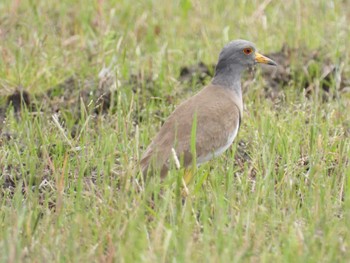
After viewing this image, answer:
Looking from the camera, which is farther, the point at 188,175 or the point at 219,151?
the point at 219,151

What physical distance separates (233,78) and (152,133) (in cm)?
68

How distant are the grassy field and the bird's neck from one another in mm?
290

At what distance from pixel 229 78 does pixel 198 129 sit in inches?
31.2

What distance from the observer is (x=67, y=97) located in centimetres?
769

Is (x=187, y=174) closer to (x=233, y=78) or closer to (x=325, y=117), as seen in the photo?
(x=233, y=78)

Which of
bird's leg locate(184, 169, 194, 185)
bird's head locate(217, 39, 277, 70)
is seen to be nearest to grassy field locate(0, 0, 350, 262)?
bird's leg locate(184, 169, 194, 185)

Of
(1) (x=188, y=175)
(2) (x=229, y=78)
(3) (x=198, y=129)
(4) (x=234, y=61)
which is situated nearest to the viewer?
(1) (x=188, y=175)

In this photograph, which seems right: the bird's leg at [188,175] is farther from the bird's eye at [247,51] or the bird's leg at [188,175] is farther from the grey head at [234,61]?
the bird's eye at [247,51]

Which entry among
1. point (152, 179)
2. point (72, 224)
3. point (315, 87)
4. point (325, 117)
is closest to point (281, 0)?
point (315, 87)

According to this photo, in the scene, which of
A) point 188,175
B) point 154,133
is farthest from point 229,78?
point 188,175

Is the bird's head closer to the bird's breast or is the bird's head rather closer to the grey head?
the grey head

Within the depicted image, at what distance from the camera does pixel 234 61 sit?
6.82m

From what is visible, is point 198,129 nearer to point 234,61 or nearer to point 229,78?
point 229,78

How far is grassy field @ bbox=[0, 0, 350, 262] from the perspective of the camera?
188 inches
